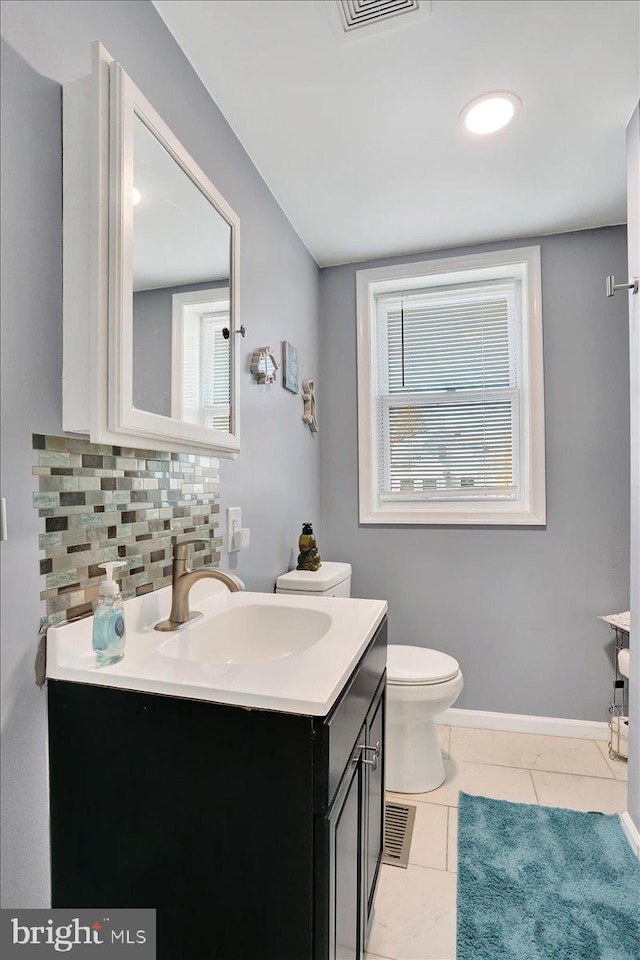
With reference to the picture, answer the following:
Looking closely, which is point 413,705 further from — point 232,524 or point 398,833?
point 232,524

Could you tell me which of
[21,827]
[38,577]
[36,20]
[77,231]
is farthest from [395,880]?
[36,20]

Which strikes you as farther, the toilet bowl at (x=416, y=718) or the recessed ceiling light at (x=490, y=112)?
the toilet bowl at (x=416, y=718)

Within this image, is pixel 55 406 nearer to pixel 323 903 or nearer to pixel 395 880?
pixel 323 903

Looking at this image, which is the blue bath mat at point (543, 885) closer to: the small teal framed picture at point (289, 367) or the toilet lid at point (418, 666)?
the toilet lid at point (418, 666)

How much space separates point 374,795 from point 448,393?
6.28ft

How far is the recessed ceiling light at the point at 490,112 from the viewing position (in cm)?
157

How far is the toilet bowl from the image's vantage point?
1850 mm

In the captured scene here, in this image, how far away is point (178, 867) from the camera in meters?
0.81

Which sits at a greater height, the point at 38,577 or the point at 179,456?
the point at 179,456

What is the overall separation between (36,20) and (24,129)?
0.70ft

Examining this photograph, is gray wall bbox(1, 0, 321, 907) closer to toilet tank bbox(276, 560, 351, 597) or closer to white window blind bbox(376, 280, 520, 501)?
toilet tank bbox(276, 560, 351, 597)

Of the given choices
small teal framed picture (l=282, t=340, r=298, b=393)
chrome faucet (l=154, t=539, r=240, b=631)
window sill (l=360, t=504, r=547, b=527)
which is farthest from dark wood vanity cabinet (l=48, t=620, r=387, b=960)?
window sill (l=360, t=504, r=547, b=527)

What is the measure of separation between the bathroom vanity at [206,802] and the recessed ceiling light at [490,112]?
1.72 metres

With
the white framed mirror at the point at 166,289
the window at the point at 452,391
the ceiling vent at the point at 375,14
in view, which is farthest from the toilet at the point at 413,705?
the ceiling vent at the point at 375,14
